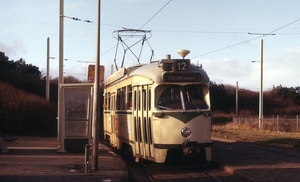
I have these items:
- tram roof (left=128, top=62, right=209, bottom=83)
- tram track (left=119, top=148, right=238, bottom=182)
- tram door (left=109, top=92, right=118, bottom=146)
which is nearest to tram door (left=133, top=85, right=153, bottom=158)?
tram roof (left=128, top=62, right=209, bottom=83)

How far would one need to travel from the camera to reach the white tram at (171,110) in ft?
47.7

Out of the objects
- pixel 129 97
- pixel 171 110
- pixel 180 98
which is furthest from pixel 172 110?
pixel 129 97

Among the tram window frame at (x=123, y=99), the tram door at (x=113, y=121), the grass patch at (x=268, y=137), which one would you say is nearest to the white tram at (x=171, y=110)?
the tram window frame at (x=123, y=99)

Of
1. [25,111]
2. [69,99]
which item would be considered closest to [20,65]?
[25,111]

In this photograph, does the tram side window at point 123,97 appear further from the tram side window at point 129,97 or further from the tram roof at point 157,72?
the tram roof at point 157,72

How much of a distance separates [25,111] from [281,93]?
202ft

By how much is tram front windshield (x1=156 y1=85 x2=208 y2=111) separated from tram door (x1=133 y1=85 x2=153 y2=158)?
491 mm

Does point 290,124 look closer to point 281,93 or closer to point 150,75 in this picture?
point 150,75

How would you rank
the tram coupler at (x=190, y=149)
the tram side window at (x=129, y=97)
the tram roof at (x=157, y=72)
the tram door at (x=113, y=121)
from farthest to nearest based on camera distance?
the tram door at (x=113, y=121) < the tram side window at (x=129, y=97) < the tram roof at (x=157, y=72) < the tram coupler at (x=190, y=149)

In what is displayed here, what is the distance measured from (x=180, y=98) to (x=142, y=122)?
1552 millimetres

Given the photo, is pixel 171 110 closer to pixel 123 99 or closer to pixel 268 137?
pixel 123 99

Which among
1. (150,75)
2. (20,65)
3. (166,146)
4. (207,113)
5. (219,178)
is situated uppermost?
(20,65)

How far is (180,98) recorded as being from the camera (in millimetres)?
14898

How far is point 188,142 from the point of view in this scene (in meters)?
14.5
